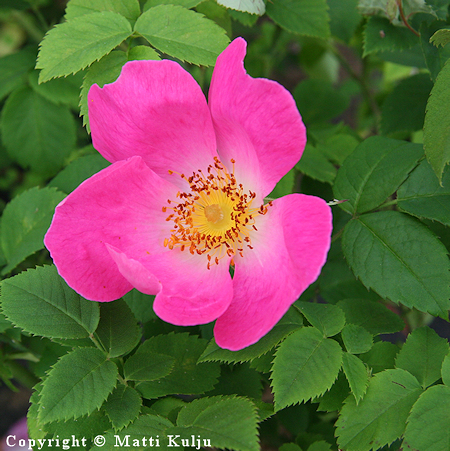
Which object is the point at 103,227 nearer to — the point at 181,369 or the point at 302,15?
the point at 181,369

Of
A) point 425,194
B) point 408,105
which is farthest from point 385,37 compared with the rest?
point 425,194

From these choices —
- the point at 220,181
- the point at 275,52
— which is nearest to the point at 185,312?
the point at 220,181

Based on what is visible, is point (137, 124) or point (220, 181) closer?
point (137, 124)

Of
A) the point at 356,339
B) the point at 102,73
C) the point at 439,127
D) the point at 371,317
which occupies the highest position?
the point at 102,73

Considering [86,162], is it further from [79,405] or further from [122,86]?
[79,405]

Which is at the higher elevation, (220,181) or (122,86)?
(122,86)

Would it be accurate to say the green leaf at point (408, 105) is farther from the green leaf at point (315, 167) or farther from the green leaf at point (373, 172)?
the green leaf at point (373, 172)
